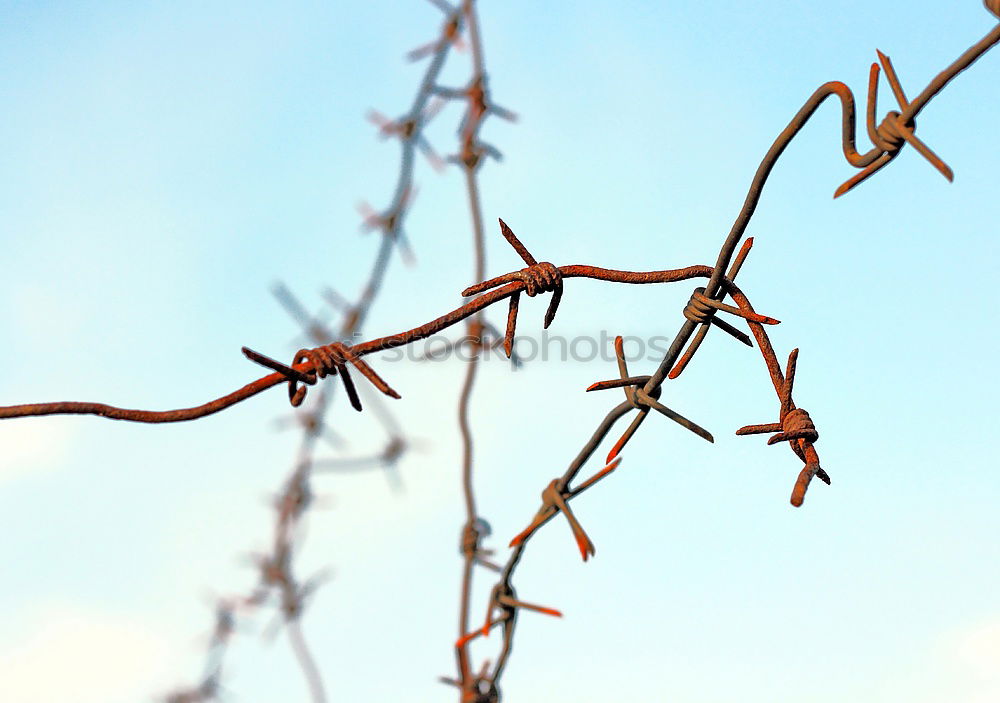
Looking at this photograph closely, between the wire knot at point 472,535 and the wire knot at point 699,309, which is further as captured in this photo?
the wire knot at point 472,535

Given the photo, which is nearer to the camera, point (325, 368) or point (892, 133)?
point (892, 133)

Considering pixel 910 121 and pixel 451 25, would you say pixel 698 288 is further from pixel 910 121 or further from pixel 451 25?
pixel 451 25

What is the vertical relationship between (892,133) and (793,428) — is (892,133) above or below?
above

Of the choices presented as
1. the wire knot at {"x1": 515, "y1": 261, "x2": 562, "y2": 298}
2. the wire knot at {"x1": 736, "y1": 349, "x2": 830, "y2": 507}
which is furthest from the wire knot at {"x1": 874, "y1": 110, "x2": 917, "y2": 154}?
the wire knot at {"x1": 515, "y1": 261, "x2": 562, "y2": 298}

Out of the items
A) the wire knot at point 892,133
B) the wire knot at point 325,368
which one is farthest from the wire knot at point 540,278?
the wire knot at point 892,133

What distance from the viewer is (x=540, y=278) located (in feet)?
3.77

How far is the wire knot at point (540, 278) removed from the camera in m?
1.15

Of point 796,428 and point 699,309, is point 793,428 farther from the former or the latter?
point 699,309

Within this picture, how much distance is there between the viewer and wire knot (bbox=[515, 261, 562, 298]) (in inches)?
45.1

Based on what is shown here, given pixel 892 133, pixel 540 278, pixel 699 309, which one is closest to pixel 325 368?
pixel 540 278

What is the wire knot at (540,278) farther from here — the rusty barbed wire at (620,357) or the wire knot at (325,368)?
the wire knot at (325,368)

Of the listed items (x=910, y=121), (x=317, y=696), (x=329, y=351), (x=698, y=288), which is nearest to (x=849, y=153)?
(x=910, y=121)

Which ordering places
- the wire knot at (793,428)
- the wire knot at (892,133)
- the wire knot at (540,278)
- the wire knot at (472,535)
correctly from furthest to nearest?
1. the wire knot at (472,535)
2. the wire knot at (540,278)
3. the wire knot at (793,428)
4. the wire knot at (892,133)

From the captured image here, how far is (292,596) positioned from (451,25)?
1186mm
